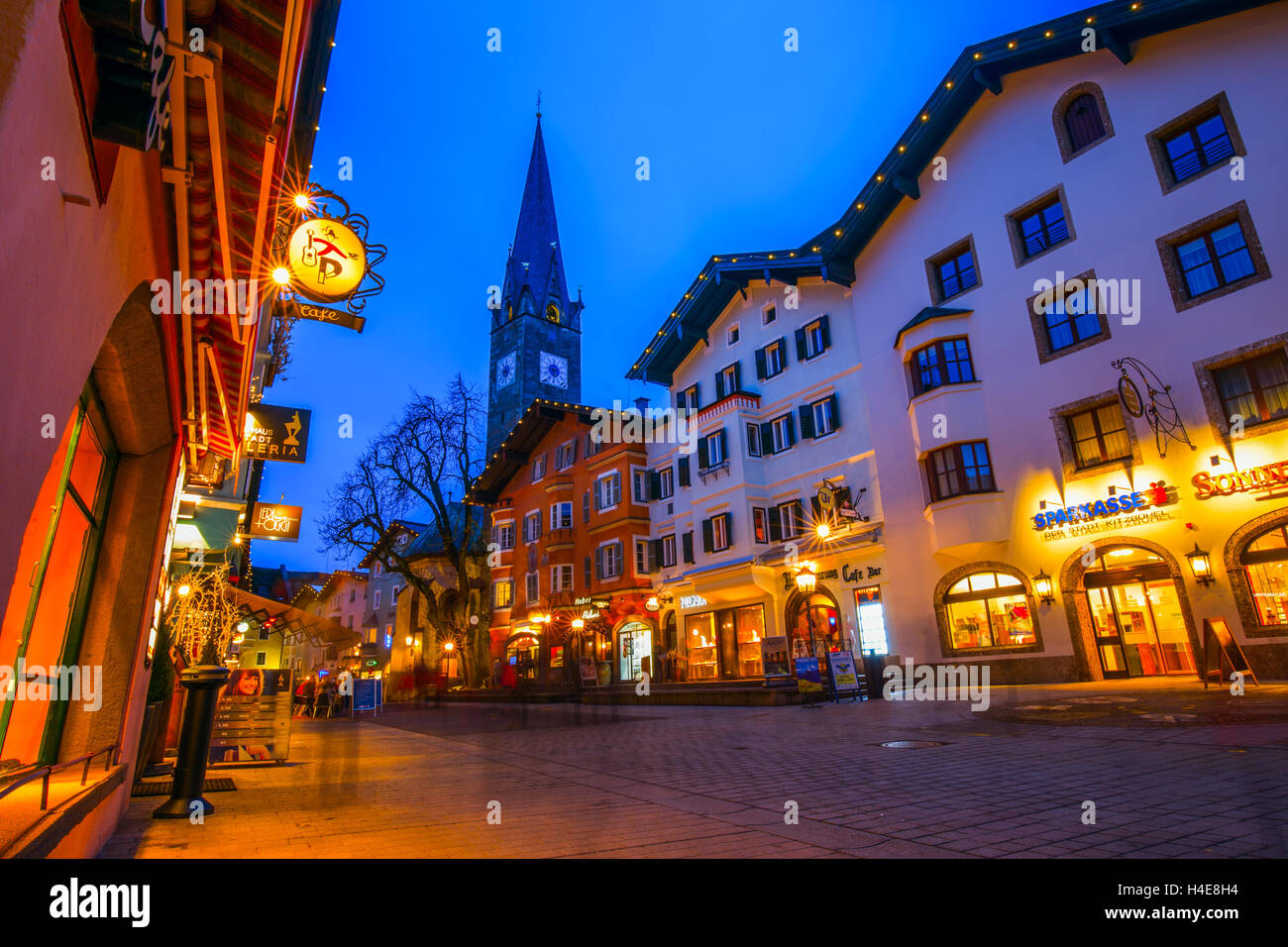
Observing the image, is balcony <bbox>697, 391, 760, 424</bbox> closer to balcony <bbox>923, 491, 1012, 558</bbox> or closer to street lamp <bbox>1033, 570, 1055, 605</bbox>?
balcony <bbox>923, 491, 1012, 558</bbox>

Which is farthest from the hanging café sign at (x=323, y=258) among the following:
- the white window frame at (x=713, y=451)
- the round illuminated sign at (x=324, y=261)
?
the white window frame at (x=713, y=451)

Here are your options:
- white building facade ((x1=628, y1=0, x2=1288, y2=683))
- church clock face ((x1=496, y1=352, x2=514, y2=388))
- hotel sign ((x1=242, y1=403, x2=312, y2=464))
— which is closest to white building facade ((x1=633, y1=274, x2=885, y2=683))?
white building facade ((x1=628, y1=0, x2=1288, y2=683))

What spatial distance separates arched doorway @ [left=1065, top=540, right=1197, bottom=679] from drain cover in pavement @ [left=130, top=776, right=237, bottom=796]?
62.5 ft

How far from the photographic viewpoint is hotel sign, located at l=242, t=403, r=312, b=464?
11.9m

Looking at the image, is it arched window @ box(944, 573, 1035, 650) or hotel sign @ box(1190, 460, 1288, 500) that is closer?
hotel sign @ box(1190, 460, 1288, 500)

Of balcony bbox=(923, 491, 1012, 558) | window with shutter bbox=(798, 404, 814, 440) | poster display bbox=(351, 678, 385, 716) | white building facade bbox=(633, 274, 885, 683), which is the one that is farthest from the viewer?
window with shutter bbox=(798, 404, 814, 440)

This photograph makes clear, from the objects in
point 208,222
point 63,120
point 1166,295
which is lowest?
point 63,120

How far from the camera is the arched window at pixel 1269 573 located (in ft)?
49.6

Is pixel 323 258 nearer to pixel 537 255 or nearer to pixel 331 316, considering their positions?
pixel 331 316

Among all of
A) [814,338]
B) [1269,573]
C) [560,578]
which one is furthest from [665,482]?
[1269,573]

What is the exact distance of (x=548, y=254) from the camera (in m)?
80.2
